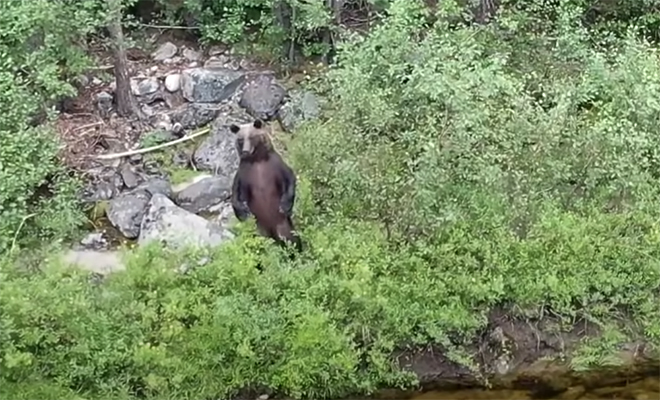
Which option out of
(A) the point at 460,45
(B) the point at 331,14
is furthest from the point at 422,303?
(B) the point at 331,14

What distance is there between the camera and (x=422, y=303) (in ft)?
22.1

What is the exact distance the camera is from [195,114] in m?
8.99

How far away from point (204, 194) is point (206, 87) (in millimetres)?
A: 1522

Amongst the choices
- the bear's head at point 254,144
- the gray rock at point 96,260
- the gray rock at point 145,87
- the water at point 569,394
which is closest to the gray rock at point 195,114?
the gray rock at point 145,87

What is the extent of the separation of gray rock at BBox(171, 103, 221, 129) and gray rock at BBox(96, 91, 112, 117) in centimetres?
62

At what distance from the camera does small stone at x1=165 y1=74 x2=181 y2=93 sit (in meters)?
9.31

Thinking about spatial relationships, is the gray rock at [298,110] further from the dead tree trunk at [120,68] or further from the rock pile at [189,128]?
the dead tree trunk at [120,68]

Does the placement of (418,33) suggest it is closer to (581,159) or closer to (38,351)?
(581,159)

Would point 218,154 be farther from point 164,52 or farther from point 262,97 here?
point 164,52

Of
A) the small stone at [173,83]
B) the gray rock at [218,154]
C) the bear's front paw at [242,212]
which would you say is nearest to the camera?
the bear's front paw at [242,212]

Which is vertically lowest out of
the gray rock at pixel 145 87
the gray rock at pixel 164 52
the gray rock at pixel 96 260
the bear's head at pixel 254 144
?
A: the gray rock at pixel 96 260

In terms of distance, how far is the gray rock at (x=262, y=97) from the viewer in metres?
8.94

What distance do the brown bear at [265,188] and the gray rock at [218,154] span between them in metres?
A: 1.28

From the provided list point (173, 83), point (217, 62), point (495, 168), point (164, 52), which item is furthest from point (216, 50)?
point (495, 168)
